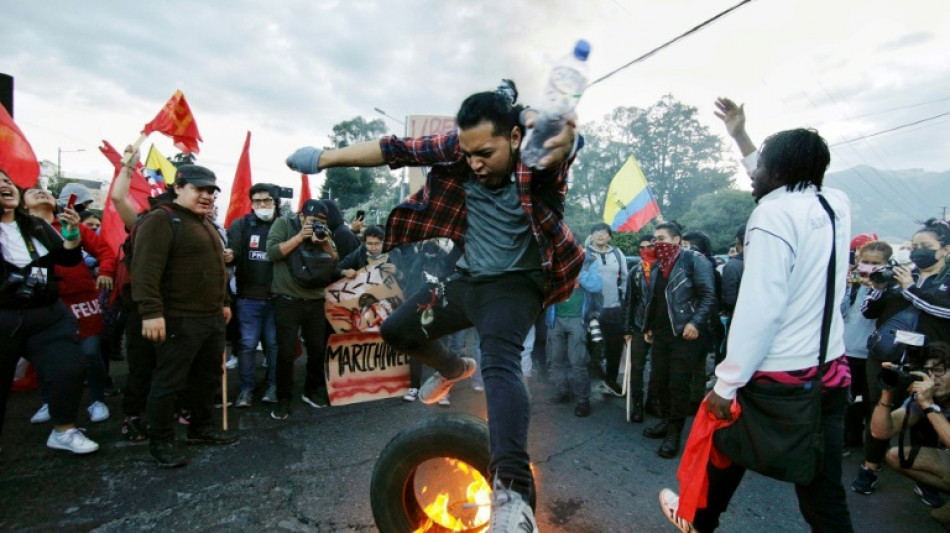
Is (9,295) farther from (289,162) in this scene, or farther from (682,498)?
(682,498)

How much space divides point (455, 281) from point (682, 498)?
5.01ft

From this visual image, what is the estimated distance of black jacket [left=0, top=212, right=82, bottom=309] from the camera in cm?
358

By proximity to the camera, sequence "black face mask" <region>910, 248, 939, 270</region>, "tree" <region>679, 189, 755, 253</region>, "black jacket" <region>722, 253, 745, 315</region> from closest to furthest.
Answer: "black face mask" <region>910, 248, 939, 270</region> → "black jacket" <region>722, 253, 745, 315</region> → "tree" <region>679, 189, 755, 253</region>

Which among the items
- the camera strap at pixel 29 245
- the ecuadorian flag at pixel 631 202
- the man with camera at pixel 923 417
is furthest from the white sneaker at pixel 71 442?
the ecuadorian flag at pixel 631 202

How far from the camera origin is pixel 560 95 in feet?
6.21

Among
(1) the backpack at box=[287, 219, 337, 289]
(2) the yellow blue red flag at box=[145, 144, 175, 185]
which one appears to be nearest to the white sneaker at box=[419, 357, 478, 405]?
(1) the backpack at box=[287, 219, 337, 289]

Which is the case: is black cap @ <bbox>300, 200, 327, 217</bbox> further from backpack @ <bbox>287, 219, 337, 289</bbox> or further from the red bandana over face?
the red bandana over face

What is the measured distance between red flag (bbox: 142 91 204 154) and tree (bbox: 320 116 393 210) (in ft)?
106

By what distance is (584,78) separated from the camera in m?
1.86

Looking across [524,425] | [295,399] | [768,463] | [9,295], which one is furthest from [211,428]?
[768,463]

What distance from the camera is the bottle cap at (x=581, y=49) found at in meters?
1.84

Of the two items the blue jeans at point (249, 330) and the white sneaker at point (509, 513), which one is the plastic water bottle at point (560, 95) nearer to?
the white sneaker at point (509, 513)

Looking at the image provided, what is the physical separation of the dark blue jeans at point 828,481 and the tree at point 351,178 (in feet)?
124

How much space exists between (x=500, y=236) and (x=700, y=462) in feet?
4.66
